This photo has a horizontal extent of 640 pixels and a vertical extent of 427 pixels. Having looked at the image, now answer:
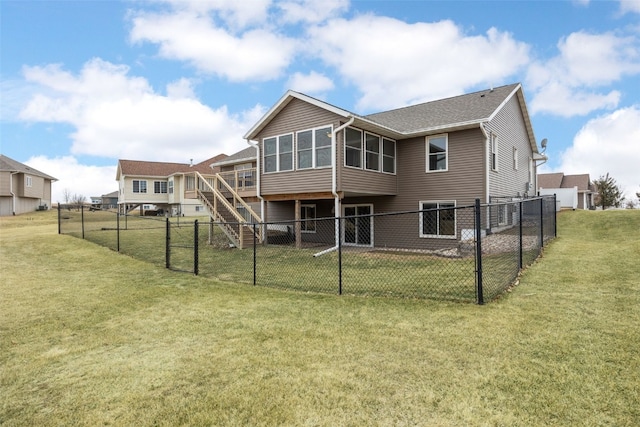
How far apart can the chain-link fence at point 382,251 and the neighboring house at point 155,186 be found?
→ 1717 cm

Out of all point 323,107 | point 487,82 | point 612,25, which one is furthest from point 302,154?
point 612,25

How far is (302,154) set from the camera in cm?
1386

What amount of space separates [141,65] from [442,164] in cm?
1357

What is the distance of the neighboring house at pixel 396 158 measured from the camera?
1294cm

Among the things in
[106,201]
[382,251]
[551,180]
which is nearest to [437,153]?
[382,251]

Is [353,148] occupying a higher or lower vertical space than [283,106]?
lower

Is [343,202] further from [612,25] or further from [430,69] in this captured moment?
[612,25]

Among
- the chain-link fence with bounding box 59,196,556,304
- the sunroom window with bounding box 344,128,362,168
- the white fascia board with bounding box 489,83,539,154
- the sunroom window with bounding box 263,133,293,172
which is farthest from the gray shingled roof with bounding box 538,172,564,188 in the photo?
the sunroom window with bounding box 263,133,293,172

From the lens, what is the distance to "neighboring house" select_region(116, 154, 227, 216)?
Result: 37.0 metres

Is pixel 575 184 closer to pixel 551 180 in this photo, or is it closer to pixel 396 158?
pixel 551 180

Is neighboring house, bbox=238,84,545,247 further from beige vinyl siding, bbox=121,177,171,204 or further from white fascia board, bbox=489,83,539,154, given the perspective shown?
beige vinyl siding, bbox=121,177,171,204

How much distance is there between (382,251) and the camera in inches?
521

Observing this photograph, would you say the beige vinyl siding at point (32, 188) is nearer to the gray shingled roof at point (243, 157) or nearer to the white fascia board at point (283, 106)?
the gray shingled roof at point (243, 157)

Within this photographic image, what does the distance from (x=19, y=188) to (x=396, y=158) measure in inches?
1494
